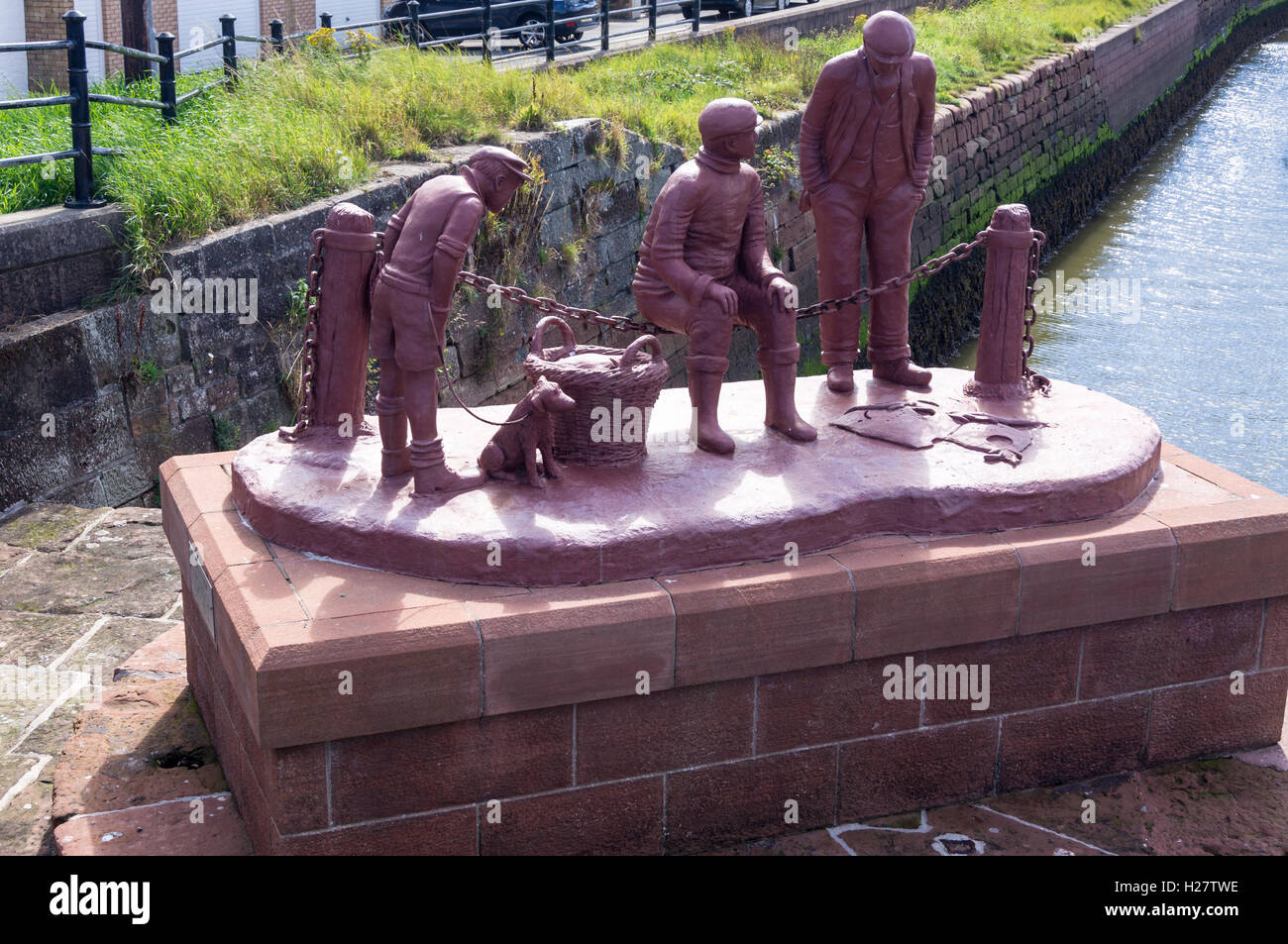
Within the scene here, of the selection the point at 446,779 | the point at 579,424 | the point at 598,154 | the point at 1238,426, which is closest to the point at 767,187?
the point at 598,154

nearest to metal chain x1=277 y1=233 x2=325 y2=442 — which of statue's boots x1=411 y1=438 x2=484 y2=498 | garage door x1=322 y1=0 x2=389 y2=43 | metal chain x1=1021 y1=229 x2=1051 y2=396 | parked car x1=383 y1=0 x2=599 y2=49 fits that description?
statue's boots x1=411 y1=438 x2=484 y2=498

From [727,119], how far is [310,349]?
1.53 metres

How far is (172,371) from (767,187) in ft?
22.1

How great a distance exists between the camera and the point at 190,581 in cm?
454

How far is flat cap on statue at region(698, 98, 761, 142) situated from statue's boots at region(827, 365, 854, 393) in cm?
121

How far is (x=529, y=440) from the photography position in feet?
14.4

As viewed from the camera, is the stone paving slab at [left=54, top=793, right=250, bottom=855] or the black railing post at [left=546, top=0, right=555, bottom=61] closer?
the stone paving slab at [left=54, top=793, right=250, bottom=855]

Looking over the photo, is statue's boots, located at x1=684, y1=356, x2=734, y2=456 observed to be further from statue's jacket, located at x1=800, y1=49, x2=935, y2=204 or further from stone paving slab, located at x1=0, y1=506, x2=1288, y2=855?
stone paving slab, located at x1=0, y1=506, x2=1288, y2=855

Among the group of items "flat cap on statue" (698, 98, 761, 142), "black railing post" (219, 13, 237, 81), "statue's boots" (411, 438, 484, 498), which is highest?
"black railing post" (219, 13, 237, 81)

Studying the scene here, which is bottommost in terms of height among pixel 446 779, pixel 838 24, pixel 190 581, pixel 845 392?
pixel 446 779

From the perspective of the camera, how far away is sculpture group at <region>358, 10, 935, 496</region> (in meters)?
4.23

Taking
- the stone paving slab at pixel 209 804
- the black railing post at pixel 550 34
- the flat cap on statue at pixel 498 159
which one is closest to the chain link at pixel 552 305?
the flat cap on statue at pixel 498 159

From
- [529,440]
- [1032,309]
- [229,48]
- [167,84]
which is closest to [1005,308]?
[1032,309]

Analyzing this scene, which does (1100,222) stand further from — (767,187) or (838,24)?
(767,187)
